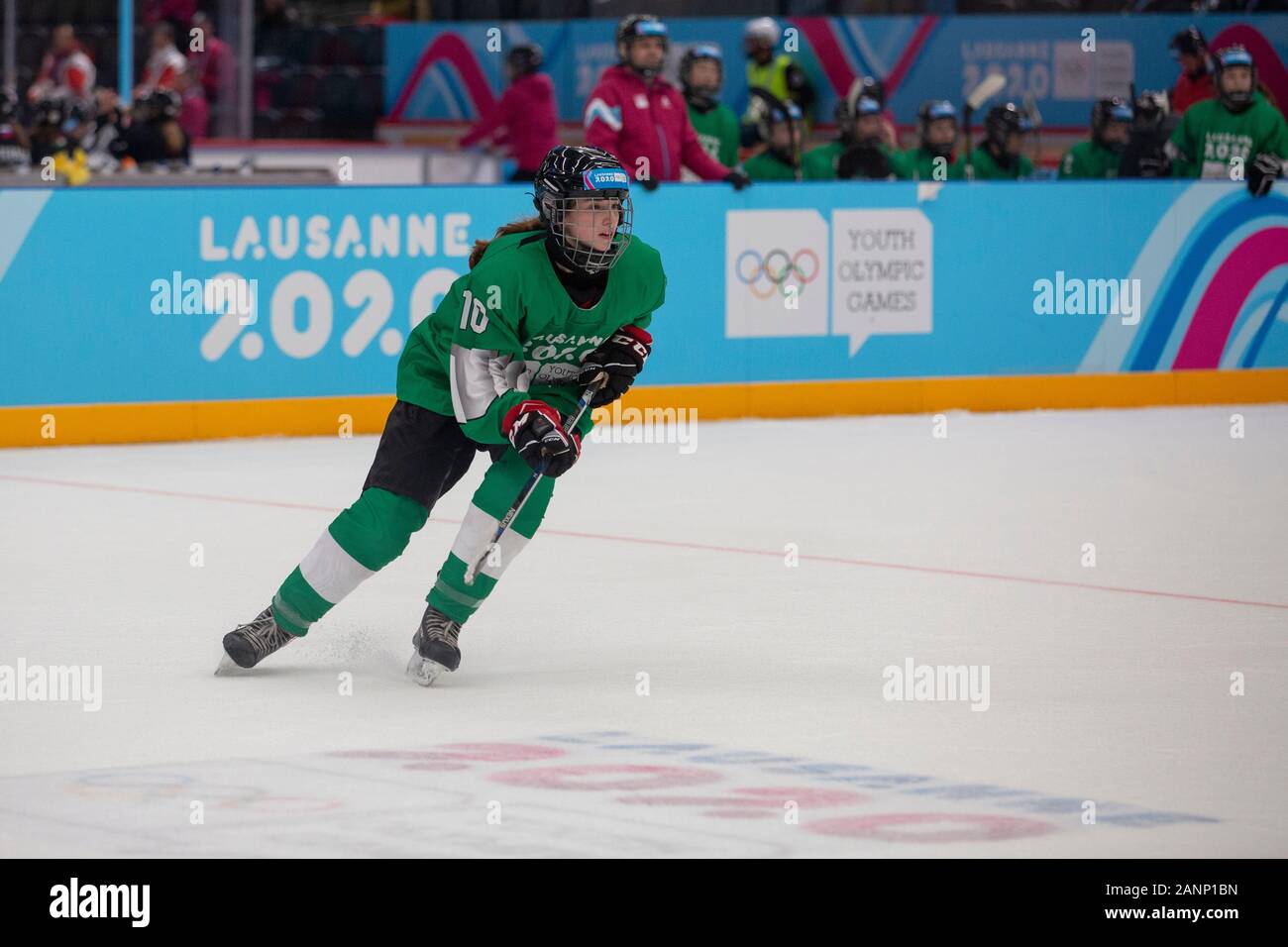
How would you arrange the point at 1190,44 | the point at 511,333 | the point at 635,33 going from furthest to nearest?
the point at 1190,44
the point at 635,33
the point at 511,333

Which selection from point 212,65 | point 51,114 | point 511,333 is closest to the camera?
point 511,333

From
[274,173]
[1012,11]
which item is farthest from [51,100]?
[1012,11]

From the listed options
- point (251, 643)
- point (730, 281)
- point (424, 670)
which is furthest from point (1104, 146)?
point (251, 643)

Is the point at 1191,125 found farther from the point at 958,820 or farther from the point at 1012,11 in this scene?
the point at 958,820

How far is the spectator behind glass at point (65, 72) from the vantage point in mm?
20281

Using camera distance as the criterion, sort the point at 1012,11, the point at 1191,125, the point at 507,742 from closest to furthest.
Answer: the point at 507,742, the point at 1191,125, the point at 1012,11

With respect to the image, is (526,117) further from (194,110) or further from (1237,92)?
(1237,92)

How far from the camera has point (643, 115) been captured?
12453mm

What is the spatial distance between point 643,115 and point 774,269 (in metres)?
1.07

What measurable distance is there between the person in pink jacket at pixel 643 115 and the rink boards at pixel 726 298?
25cm

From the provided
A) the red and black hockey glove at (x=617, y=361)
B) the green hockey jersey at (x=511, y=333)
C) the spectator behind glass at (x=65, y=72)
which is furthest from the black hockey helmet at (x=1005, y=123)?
the spectator behind glass at (x=65, y=72)
